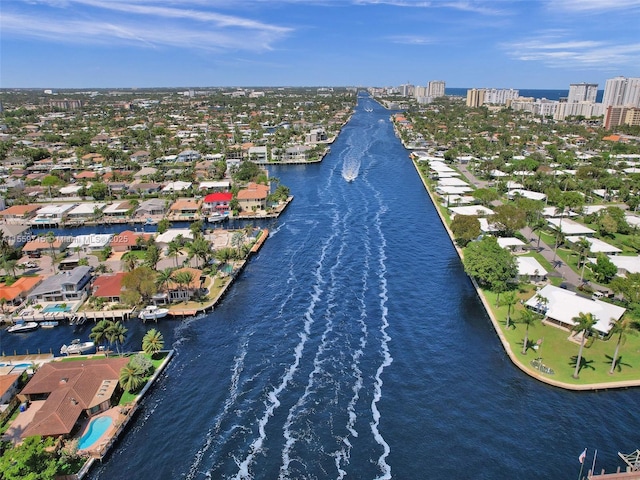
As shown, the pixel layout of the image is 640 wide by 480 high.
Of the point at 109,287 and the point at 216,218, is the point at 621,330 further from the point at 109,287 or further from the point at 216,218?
the point at 216,218

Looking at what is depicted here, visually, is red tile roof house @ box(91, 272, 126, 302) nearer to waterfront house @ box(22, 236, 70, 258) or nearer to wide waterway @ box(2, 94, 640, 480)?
wide waterway @ box(2, 94, 640, 480)

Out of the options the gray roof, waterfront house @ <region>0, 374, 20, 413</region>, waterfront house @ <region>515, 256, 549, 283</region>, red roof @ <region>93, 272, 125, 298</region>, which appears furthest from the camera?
waterfront house @ <region>515, 256, 549, 283</region>

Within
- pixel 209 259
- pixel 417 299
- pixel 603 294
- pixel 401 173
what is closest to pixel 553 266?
pixel 603 294

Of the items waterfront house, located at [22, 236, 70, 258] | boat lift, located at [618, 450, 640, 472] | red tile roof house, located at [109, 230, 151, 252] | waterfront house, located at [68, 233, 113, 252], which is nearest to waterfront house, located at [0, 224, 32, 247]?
waterfront house, located at [22, 236, 70, 258]

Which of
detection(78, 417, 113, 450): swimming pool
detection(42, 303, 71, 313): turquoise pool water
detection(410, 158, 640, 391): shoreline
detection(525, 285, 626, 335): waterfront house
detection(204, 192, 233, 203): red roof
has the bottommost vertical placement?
detection(78, 417, 113, 450): swimming pool

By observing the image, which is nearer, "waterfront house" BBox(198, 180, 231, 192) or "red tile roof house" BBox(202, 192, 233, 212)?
"red tile roof house" BBox(202, 192, 233, 212)

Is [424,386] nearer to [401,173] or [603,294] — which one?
[603,294]

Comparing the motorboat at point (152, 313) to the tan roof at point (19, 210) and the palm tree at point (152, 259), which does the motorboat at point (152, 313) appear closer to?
the palm tree at point (152, 259)

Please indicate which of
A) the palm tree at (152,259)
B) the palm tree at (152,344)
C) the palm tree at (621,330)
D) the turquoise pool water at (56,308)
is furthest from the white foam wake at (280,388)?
the turquoise pool water at (56,308)
